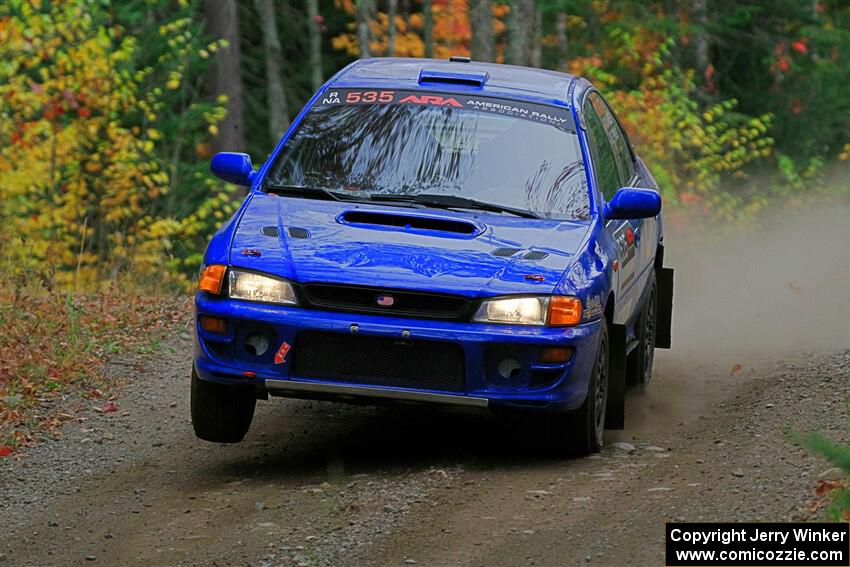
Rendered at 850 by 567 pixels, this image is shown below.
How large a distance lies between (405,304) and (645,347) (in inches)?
143

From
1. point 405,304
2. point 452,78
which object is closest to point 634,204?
point 452,78

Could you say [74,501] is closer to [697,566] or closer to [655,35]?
[697,566]

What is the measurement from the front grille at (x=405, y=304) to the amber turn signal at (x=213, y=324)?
53 centimetres

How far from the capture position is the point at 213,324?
7.43 meters

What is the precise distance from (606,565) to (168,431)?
3655mm

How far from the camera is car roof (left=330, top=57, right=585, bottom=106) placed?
29.0 ft

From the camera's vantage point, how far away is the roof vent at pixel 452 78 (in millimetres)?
8867

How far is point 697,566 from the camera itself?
5.77 meters

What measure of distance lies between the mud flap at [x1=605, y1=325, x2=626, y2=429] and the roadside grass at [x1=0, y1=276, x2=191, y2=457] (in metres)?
3.11

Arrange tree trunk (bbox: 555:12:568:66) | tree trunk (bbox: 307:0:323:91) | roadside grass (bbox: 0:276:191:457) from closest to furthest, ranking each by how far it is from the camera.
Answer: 1. roadside grass (bbox: 0:276:191:457)
2. tree trunk (bbox: 555:12:568:66)
3. tree trunk (bbox: 307:0:323:91)

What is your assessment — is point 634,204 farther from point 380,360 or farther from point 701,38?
point 701,38

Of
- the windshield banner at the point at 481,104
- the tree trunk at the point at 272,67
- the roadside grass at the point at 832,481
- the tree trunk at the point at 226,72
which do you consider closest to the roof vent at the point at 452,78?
the windshield banner at the point at 481,104

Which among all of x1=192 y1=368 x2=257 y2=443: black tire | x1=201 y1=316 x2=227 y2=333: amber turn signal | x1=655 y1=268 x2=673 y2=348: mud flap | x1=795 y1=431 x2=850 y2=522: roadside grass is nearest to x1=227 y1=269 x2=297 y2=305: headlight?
x1=201 y1=316 x2=227 y2=333: amber turn signal

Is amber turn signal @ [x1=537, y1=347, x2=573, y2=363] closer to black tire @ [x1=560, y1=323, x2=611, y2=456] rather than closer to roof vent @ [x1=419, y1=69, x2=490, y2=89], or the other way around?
black tire @ [x1=560, y1=323, x2=611, y2=456]
